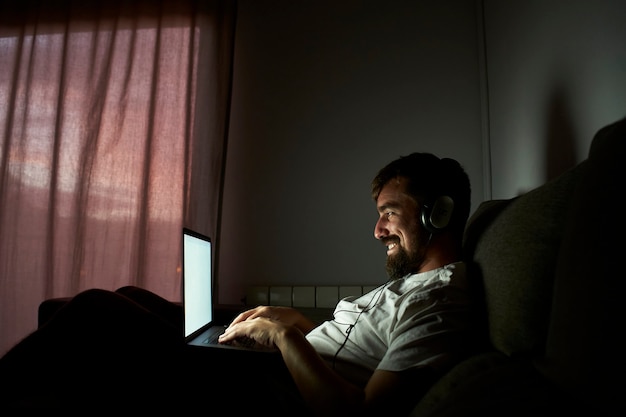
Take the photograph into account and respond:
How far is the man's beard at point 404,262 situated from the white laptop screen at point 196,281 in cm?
54

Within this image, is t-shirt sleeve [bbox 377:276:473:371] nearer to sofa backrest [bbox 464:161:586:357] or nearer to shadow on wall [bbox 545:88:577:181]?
sofa backrest [bbox 464:161:586:357]

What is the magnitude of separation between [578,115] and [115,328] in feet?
3.65

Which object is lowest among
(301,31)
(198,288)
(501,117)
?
(198,288)

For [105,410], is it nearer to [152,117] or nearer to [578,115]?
[578,115]

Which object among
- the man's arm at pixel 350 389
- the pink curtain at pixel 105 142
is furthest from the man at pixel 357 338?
the pink curtain at pixel 105 142

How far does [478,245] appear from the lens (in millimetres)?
869

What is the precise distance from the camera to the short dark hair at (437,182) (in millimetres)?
1031

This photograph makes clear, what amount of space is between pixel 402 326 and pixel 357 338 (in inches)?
7.1

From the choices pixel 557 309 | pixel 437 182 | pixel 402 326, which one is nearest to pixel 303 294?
pixel 437 182

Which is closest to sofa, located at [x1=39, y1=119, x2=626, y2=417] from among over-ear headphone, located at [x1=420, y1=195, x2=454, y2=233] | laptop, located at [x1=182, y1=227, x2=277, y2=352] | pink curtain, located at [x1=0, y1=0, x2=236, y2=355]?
over-ear headphone, located at [x1=420, y1=195, x2=454, y2=233]

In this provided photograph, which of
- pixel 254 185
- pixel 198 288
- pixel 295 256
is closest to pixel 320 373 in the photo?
pixel 198 288

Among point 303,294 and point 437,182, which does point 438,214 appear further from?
point 303,294

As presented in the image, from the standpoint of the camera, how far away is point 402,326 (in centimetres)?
75

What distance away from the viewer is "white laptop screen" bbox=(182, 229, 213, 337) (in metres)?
1.03
